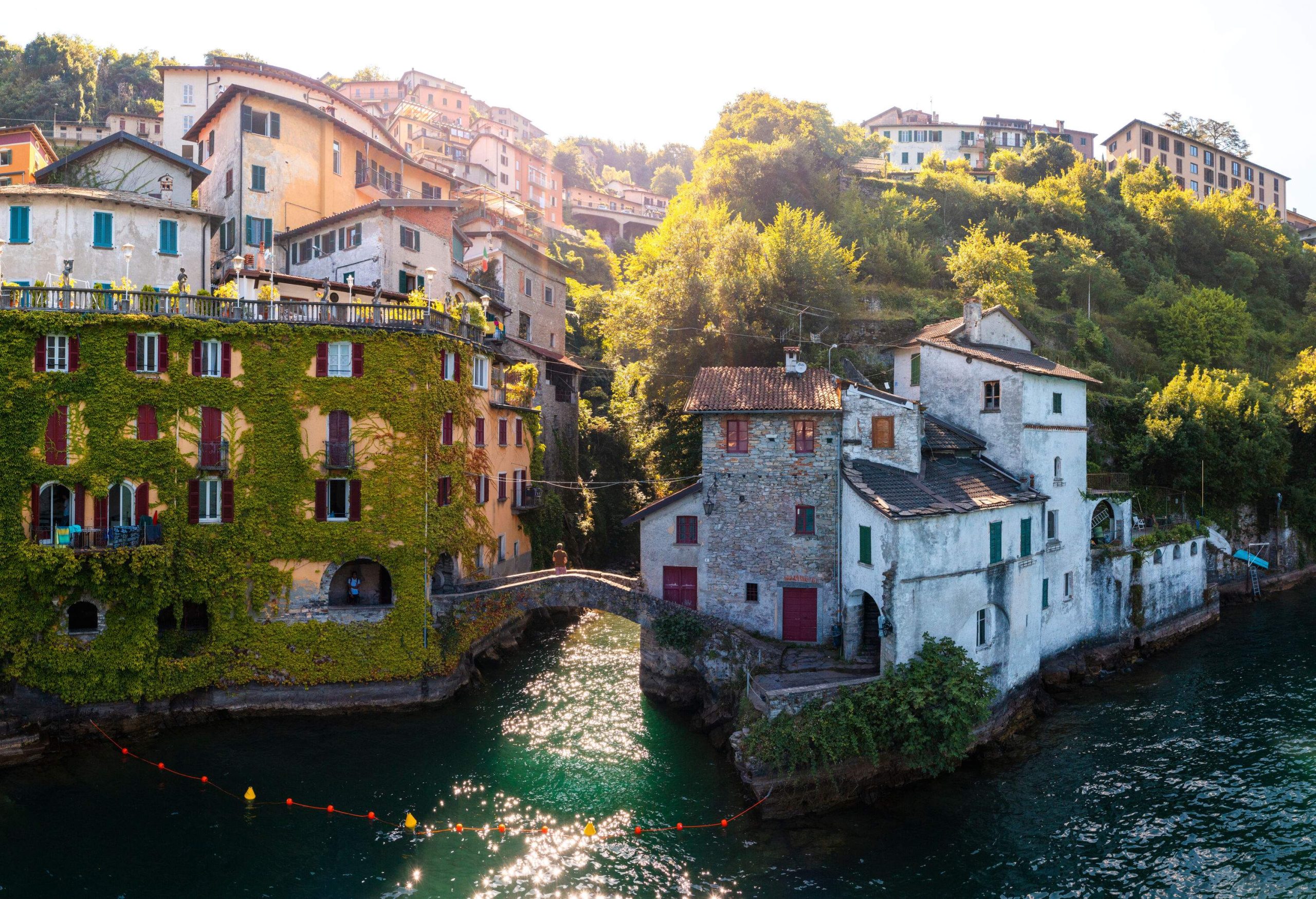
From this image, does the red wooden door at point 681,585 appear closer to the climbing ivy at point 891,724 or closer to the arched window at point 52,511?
the climbing ivy at point 891,724

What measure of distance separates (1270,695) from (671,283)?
31541 mm

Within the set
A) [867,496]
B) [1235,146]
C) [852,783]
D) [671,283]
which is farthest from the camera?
[1235,146]

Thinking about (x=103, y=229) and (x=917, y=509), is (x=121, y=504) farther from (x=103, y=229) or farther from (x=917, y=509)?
(x=917, y=509)

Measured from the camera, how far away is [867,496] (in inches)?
1000

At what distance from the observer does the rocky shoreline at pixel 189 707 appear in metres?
26.4

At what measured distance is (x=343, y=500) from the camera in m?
29.8

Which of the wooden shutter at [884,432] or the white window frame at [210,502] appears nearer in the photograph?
the wooden shutter at [884,432]

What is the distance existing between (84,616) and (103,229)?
1600 cm

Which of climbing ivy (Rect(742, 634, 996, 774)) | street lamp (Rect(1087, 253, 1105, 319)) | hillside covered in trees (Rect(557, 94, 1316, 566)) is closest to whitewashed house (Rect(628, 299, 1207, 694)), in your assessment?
climbing ivy (Rect(742, 634, 996, 774))

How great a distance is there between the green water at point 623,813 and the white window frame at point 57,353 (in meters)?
12.9

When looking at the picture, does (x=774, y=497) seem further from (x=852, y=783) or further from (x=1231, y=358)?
(x=1231, y=358)

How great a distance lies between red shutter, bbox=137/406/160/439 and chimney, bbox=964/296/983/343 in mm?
31776

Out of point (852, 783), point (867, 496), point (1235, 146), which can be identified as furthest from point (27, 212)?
point (1235, 146)

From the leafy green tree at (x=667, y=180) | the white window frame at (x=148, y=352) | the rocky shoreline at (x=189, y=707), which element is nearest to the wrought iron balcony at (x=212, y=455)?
the white window frame at (x=148, y=352)
